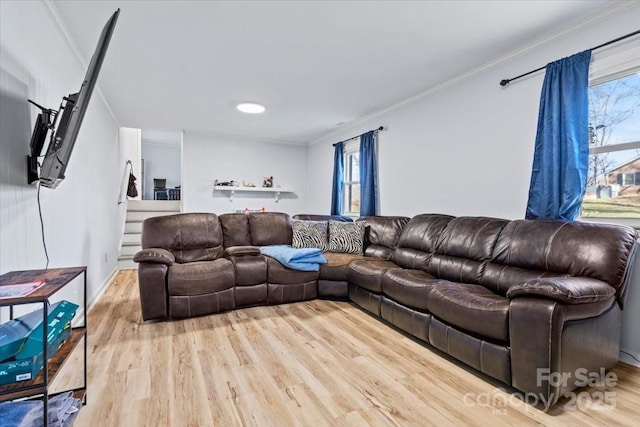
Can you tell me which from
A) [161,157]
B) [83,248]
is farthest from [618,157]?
[161,157]

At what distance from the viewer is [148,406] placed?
170 centimetres

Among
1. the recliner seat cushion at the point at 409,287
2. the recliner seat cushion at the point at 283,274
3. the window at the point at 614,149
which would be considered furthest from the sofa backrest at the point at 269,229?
the window at the point at 614,149

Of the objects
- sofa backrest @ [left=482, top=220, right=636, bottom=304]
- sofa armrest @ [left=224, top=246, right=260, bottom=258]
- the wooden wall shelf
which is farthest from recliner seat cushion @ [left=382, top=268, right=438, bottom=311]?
the wooden wall shelf

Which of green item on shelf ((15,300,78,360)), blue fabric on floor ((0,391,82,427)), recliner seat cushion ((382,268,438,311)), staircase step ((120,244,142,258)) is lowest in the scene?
blue fabric on floor ((0,391,82,427))

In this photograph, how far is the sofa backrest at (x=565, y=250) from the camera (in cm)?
195

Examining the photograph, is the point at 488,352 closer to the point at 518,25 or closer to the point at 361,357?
the point at 361,357

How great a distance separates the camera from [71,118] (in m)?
1.68

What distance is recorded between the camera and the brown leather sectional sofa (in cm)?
172

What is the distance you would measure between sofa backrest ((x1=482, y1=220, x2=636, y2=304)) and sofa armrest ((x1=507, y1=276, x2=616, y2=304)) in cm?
16

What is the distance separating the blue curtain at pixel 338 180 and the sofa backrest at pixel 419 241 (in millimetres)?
2074

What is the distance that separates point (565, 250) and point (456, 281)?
2.77 ft

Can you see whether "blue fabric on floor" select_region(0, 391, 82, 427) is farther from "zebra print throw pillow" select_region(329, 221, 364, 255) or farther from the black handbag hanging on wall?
the black handbag hanging on wall

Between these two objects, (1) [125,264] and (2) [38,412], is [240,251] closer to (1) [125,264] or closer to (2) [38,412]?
(2) [38,412]

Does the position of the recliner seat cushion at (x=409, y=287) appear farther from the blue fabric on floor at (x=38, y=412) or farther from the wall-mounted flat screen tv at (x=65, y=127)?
the wall-mounted flat screen tv at (x=65, y=127)
